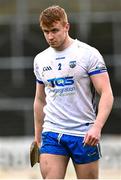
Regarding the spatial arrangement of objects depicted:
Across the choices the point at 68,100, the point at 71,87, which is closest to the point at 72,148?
the point at 68,100

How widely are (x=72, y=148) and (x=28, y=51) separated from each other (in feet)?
45.3

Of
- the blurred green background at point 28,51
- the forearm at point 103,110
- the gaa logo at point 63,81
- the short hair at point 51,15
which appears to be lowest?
the blurred green background at point 28,51

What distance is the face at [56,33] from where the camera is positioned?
655cm

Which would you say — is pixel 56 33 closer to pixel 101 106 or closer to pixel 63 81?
pixel 63 81

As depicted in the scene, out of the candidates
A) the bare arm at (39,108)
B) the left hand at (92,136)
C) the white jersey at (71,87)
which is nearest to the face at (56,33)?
the white jersey at (71,87)

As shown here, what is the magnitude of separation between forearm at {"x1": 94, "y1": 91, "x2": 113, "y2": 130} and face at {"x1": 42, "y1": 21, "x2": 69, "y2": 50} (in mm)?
573

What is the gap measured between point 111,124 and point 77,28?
2.84m

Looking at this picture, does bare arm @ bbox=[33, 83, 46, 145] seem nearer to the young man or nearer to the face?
the young man

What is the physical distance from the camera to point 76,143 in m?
6.74

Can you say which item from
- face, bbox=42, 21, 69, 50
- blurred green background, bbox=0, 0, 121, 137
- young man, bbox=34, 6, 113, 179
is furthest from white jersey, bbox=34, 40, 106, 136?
blurred green background, bbox=0, 0, 121, 137

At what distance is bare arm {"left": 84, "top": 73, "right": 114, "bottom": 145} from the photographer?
638cm

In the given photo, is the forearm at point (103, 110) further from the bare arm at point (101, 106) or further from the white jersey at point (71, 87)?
the white jersey at point (71, 87)

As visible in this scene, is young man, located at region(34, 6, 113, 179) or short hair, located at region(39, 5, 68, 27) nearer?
short hair, located at region(39, 5, 68, 27)

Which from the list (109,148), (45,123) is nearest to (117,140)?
(109,148)
